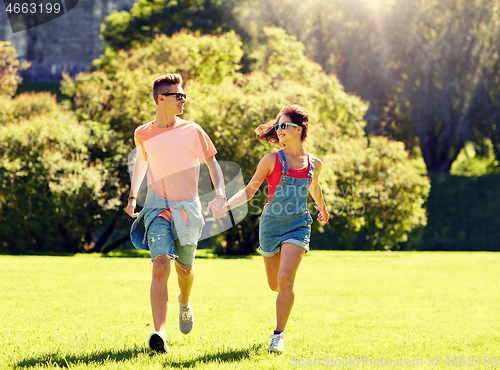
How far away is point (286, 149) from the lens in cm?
534

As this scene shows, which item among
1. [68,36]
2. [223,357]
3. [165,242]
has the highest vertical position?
[68,36]

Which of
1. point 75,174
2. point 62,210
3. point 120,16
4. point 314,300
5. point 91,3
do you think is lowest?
point 314,300

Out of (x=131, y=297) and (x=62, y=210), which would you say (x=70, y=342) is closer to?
(x=131, y=297)

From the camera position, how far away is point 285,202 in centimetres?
512

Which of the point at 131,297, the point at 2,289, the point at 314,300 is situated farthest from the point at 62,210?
the point at 314,300

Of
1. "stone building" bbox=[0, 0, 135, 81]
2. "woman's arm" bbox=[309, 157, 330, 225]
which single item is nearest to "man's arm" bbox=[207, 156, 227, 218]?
"woman's arm" bbox=[309, 157, 330, 225]

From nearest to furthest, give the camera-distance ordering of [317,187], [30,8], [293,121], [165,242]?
[165,242]
[293,121]
[317,187]
[30,8]

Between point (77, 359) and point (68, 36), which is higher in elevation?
point (68, 36)

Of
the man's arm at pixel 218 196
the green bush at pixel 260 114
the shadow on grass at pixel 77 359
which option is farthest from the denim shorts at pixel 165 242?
the green bush at pixel 260 114

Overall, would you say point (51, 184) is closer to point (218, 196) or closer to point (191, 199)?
point (191, 199)

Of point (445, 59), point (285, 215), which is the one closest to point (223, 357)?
point (285, 215)

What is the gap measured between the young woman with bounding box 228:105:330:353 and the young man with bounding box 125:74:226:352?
0.41m

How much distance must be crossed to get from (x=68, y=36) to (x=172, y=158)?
60083 mm

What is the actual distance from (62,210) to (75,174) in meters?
1.18
